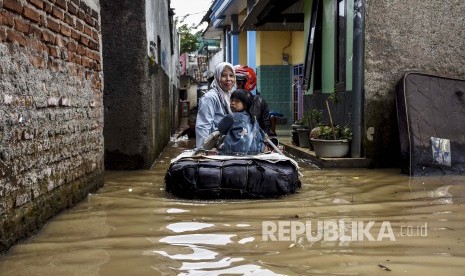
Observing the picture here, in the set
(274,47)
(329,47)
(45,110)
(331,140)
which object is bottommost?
(331,140)

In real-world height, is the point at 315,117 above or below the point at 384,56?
below

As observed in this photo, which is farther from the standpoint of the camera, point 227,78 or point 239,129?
point 227,78

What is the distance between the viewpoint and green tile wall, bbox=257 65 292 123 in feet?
50.2

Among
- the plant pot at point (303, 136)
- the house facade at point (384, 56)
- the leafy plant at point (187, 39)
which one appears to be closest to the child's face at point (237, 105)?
the house facade at point (384, 56)

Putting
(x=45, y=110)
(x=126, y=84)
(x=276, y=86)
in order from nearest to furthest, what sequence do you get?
(x=45, y=110)
(x=126, y=84)
(x=276, y=86)

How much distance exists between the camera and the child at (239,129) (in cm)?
504

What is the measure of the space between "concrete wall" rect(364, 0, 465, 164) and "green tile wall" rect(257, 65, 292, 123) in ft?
27.9

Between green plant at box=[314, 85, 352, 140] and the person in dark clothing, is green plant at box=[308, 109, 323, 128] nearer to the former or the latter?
green plant at box=[314, 85, 352, 140]

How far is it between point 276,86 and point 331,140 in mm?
8687

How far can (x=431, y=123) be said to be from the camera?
20.3 feet

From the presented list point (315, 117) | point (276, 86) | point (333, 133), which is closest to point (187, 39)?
point (276, 86)

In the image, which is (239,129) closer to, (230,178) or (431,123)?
(230,178)

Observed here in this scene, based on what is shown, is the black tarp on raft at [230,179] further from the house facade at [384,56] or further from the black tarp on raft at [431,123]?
the house facade at [384,56]

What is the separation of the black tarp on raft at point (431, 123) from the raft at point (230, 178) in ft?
6.88
